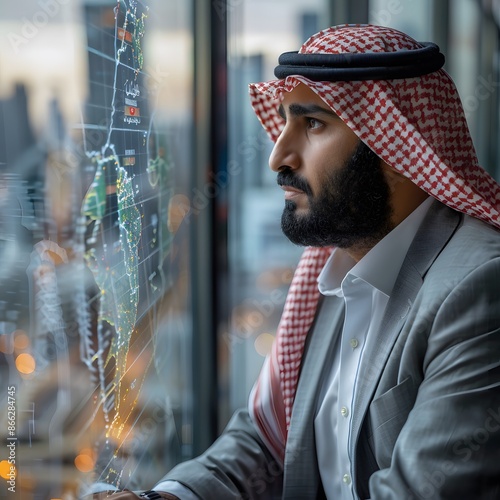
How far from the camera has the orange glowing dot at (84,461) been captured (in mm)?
1083

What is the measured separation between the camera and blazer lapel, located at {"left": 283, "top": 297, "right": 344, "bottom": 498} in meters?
1.41

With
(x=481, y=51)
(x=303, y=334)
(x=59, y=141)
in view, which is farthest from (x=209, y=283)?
(x=481, y=51)

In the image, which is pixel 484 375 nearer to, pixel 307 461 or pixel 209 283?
pixel 307 461

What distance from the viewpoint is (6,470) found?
0.90 metres

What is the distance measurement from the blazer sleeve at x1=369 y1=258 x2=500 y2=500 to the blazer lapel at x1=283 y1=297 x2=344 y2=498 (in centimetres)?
29

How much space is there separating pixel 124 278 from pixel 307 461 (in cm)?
55

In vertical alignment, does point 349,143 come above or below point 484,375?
above

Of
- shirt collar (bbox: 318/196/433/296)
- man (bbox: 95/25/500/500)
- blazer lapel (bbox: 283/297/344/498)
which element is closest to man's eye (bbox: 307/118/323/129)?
man (bbox: 95/25/500/500)

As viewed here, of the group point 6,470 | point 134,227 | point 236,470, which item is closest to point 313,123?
point 134,227

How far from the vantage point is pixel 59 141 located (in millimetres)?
968

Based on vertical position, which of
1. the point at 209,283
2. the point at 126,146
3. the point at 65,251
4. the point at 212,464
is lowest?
the point at 212,464

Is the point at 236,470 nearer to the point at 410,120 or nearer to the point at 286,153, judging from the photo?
the point at 286,153

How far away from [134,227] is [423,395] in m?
0.62

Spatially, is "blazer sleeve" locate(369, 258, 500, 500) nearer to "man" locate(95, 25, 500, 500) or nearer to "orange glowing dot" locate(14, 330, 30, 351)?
"man" locate(95, 25, 500, 500)
